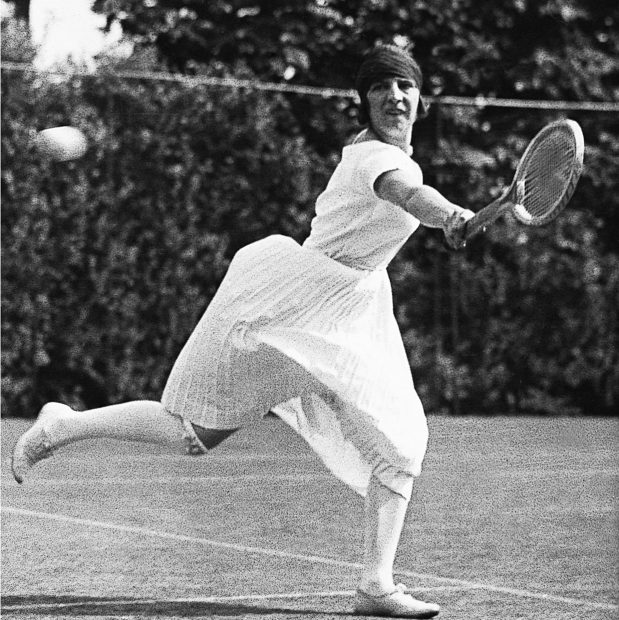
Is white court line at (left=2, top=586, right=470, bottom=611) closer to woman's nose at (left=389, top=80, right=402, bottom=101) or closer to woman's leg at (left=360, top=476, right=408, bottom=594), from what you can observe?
woman's leg at (left=360, top=476, right=408, bottom=594)

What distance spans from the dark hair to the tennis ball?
5.99m

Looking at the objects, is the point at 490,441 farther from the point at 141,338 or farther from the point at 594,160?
the point at 594,160

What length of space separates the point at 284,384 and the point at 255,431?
24.0 feet

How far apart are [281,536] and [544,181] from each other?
2.32m

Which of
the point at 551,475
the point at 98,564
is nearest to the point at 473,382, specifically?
the point at 551,475

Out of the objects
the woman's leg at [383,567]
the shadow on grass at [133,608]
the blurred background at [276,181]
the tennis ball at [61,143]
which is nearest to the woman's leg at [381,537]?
the woman's leg at [383,567]

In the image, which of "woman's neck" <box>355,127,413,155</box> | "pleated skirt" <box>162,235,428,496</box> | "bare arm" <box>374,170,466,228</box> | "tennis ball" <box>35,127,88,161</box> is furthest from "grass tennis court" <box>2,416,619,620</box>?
"tennis ball" <box>35,127,88,161</box>

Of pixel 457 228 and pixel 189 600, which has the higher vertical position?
pixel 457 228

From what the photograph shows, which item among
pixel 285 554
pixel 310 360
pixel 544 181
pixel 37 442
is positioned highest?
pixel 544 181

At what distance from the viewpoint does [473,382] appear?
1355cm

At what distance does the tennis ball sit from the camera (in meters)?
10.6

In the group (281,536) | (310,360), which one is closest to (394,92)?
(310,360)

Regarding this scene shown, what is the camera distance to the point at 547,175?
439 centimetres

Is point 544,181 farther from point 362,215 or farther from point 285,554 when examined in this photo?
point 285,554
